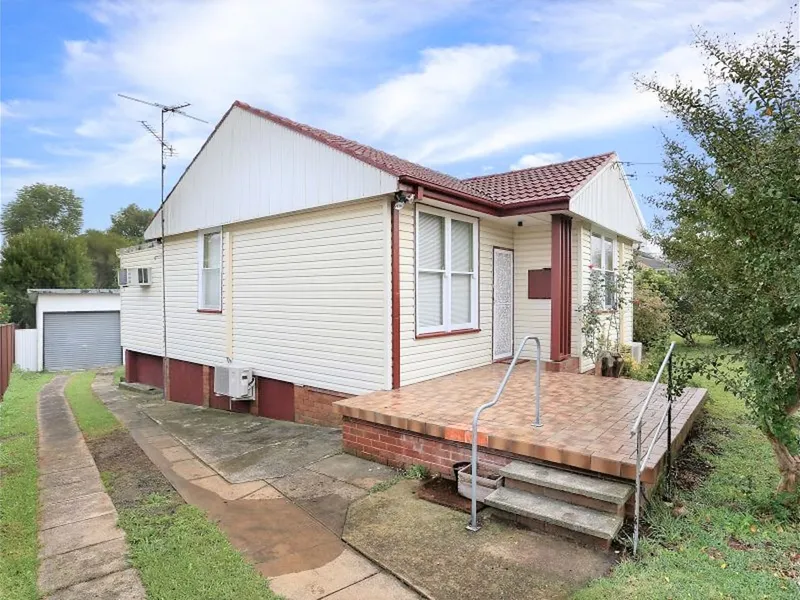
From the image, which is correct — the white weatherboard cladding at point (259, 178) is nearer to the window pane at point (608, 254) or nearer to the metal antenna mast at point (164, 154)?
the metal antenna mast at point (164, 154)

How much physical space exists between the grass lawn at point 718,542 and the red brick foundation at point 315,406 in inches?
181

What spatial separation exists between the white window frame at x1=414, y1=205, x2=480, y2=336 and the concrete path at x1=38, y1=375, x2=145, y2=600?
435 cm

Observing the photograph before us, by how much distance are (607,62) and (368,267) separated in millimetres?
6476

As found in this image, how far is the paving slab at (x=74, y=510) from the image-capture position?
407 centimetres

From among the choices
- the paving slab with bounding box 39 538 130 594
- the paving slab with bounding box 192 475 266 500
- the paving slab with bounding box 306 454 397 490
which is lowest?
the paving slab with bounding box 192 475 266 500

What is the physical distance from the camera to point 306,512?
4.16 metres

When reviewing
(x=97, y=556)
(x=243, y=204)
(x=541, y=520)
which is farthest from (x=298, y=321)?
(x=541, y=520)

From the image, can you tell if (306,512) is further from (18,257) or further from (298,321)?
(18,257)

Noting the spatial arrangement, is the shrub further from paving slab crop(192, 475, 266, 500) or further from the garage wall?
the garage wall

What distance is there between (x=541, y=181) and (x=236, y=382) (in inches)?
271

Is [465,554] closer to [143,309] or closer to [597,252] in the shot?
[597,252]

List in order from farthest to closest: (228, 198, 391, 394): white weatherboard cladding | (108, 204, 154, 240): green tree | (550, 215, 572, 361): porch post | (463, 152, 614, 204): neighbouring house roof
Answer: (108, 204, 154, 240): green tree
(550, 215, 572, 361): porch post
(463, 152, 614, 204): neighbouring house roof
(228, 198, 391, 394): white weatherboard cladding

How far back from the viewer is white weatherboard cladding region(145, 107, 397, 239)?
695cm

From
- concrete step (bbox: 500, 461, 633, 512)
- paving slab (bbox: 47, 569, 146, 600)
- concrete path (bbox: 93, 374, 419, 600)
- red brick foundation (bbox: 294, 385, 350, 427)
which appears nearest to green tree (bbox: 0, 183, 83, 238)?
red brick foundation (bbox: 294, 385, 350, 427)
